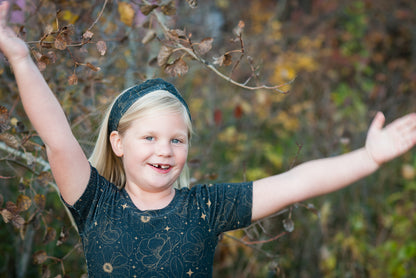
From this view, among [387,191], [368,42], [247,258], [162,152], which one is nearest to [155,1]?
[162,152]

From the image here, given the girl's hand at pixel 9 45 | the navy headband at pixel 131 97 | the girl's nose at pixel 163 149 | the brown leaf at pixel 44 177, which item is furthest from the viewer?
the brown leaf at pixel 44 177

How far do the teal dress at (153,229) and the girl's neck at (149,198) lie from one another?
24 millimetres

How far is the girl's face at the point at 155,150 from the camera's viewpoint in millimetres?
1675

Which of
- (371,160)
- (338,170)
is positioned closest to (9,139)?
(338,170)

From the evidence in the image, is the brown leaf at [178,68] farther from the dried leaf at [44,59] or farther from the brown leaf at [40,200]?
the brown leaf at [40,200]

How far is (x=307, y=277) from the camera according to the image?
12.3 ft

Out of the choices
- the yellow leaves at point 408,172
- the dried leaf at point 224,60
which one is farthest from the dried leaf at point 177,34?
the yellow leaves at point 408,172

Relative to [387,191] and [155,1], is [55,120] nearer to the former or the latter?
[155,1]

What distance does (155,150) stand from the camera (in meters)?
1.67

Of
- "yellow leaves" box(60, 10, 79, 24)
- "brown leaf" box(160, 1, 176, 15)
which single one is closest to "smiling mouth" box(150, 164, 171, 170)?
"brown leaf" box(160, 1, 176, 15)

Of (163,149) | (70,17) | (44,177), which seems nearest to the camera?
(163,149)

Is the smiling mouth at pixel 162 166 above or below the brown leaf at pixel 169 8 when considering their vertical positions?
below

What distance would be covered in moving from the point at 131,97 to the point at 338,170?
2.64 feet

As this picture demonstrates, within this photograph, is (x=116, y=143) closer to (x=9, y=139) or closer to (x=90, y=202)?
(x=90, y=202)
